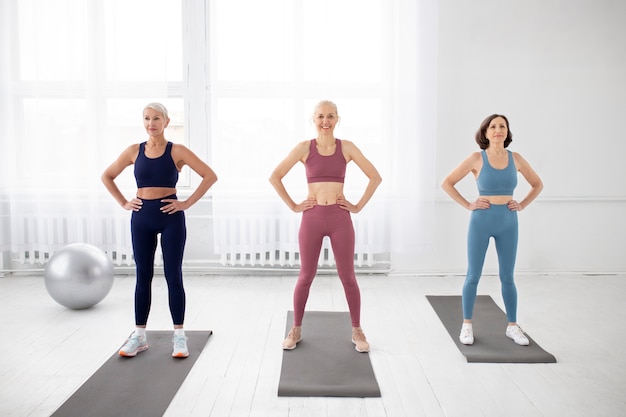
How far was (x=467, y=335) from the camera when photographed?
134 inches

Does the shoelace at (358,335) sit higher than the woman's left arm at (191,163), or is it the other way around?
the woman's left arm at (191,163)

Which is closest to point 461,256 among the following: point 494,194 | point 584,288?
point 584,288

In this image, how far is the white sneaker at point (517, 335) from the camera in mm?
3359

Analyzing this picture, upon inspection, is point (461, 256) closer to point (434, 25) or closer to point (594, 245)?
point (594, 245)

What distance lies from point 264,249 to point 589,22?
144 inches

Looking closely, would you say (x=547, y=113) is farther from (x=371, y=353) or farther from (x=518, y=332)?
(x=371, y=353)

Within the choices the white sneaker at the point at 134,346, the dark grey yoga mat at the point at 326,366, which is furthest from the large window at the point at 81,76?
the dark grey yoga mat at the point at 326,366

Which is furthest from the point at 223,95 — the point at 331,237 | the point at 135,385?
the point at 135,385

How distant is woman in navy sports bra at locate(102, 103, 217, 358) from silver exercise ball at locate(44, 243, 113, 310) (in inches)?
37.8

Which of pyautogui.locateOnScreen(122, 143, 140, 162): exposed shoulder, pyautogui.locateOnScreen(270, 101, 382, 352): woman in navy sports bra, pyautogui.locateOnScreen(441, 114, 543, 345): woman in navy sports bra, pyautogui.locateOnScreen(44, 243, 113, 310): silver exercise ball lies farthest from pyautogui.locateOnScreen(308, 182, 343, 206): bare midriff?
pyautogui.locateOnScreen(44, 243, 113, 310): silver exercise ball

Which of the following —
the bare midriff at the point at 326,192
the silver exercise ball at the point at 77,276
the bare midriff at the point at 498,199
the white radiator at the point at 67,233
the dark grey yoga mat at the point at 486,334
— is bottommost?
the dark grey yoga mat at the point at 486,334

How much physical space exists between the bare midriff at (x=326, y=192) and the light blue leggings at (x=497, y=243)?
868mm

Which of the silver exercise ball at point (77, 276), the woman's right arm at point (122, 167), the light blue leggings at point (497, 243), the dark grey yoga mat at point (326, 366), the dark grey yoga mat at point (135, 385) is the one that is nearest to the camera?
the dark grey yoga mat at point (135, 385)

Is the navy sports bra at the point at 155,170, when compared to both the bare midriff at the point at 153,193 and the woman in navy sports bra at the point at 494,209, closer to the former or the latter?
the bare midriff at the point at 153,193
